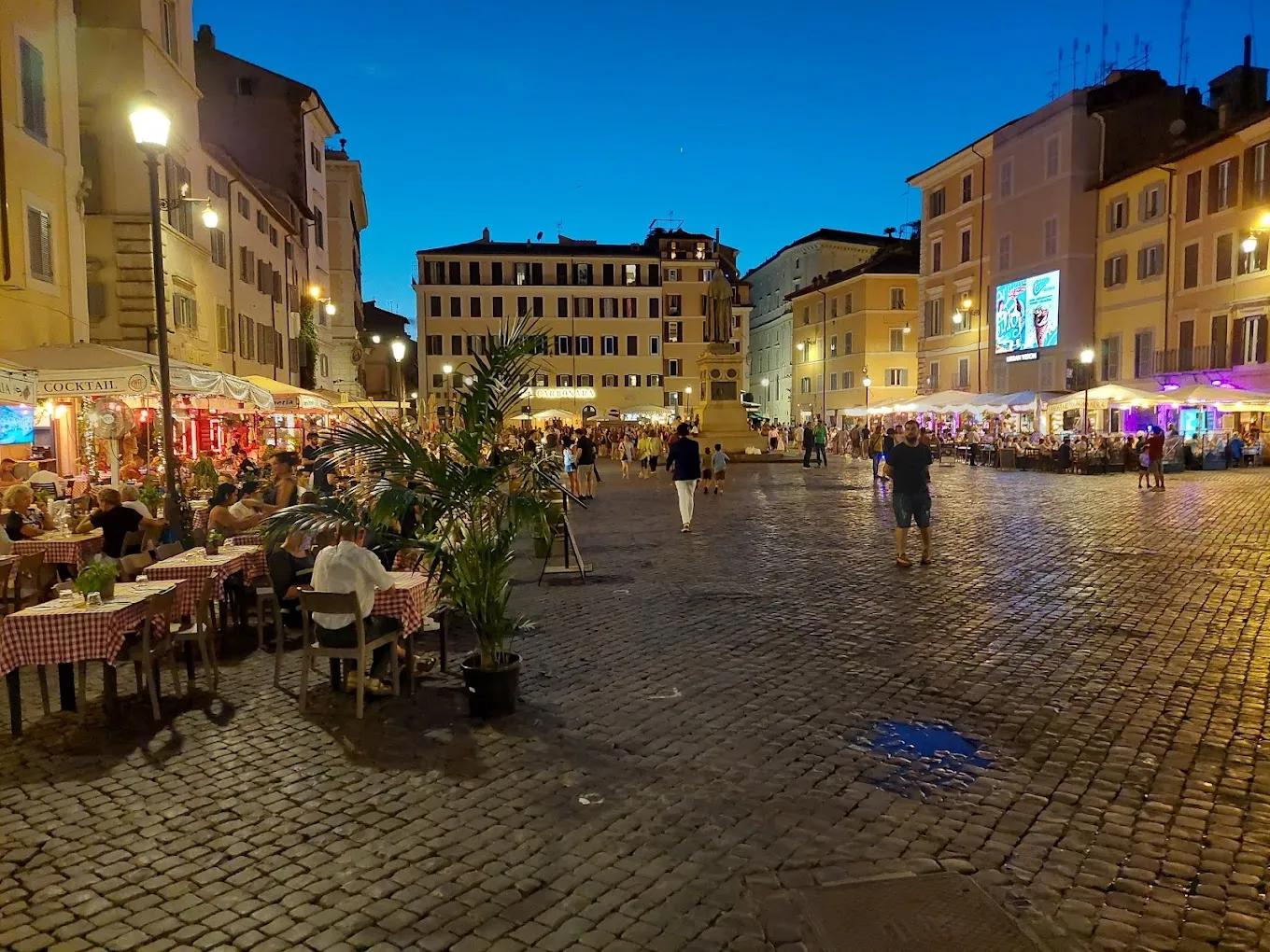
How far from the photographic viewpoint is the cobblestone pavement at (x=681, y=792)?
3.63 meters

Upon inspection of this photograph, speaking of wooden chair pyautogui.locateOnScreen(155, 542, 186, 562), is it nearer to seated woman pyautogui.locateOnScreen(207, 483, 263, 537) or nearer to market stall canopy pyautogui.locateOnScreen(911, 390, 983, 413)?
seated woman pyautogui.locateOnScreen(207, 483, 263, 537)

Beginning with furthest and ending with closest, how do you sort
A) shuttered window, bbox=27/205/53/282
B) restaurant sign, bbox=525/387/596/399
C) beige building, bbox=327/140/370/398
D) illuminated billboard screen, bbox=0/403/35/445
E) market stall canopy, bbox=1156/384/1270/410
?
restaurant sign, bbox=525/387/596/399
beige building, bbox=327/140/370/398
market stall canopy, bbox=1156/384/1270/410
shuttered window, bbox=27/205/53/282
illuminated billboard screen, bbox=0/403/35/445

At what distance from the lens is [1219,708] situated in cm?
591

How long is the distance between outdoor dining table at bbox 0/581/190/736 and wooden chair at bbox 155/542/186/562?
280 cm

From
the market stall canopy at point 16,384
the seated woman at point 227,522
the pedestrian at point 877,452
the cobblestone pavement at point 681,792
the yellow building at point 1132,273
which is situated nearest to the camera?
the cobblestone pavement at point 681,792

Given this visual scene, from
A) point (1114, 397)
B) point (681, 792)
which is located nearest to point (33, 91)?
point (681, 792)

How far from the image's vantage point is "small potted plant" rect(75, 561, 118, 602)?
6059mm

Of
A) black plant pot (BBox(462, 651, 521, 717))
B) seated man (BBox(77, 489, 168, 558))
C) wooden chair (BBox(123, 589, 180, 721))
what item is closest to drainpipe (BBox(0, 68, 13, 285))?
seated man (BBox(77, 489, 168, 558))

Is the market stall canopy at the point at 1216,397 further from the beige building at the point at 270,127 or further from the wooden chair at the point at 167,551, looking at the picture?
the beige building at the point at 270,127

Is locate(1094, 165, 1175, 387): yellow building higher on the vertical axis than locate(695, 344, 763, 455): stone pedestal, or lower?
higher

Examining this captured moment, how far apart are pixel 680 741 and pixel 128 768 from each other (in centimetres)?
332

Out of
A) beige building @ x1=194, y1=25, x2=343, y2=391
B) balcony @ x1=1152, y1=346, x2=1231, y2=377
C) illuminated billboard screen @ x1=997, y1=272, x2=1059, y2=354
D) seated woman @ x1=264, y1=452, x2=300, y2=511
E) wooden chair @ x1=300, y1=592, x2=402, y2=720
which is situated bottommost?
wooden chair @ x1=300, y1=592, x2=402, y2=720

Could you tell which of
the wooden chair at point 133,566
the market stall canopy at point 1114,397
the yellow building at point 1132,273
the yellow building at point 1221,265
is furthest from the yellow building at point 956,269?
the wooden chair at point 133,566

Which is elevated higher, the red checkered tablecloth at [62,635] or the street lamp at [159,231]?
the street lamp at [159,231]
